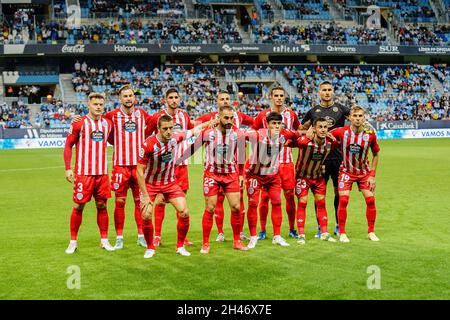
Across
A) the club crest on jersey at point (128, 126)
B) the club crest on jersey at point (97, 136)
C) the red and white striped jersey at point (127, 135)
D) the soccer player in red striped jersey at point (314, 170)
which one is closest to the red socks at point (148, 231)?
the red and white striped jersey at point (127, 135)

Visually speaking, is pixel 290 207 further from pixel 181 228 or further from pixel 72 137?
pixel 72 137

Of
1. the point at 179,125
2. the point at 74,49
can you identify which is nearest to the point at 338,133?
the point at 179,125

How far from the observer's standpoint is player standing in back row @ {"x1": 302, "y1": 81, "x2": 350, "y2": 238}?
961 cm

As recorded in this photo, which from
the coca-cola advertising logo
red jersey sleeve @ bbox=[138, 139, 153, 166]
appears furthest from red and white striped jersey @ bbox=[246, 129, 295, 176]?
the coca-cola advertising logo

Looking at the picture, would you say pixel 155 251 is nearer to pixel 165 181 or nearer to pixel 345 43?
pixel 165 181

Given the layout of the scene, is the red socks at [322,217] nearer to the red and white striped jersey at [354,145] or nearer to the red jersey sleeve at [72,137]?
the red and white striped jersey at [354,145]

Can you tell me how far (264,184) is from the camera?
902 cm

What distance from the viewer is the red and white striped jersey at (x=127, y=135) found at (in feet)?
29.3

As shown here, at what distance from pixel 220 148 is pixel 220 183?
51cm

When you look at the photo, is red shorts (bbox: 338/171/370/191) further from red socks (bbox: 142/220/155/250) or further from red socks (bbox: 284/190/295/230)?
red socks (bbox: 142/220/155/250)

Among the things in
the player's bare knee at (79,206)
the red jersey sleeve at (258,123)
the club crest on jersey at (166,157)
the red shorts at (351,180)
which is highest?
the red jersey sleeve at (258,123)

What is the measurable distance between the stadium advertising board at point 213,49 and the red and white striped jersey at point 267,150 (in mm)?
37150

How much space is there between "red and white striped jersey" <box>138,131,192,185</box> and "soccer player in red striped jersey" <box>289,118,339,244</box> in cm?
199
